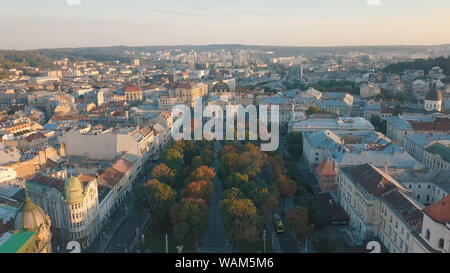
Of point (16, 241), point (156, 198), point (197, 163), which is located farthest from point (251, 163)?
point (16, 241)

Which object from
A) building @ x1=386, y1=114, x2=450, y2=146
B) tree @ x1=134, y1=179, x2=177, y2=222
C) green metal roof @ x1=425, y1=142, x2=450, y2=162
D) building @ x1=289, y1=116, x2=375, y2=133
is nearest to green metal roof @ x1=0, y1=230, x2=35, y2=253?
tree @ x1=134, y1=179, x2=177, y2=222

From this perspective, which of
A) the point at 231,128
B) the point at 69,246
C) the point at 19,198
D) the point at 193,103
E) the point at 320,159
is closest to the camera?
the point at 69,246

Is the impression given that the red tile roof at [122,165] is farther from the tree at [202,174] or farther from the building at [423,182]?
the building at [423,182]

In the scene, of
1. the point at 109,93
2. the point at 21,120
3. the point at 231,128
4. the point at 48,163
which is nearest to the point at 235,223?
the point at 48,163

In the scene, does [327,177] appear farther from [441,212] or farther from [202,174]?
[441,212]

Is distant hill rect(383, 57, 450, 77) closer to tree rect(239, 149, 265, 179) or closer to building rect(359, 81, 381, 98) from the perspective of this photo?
building rect(359, 81, 381, 98)
